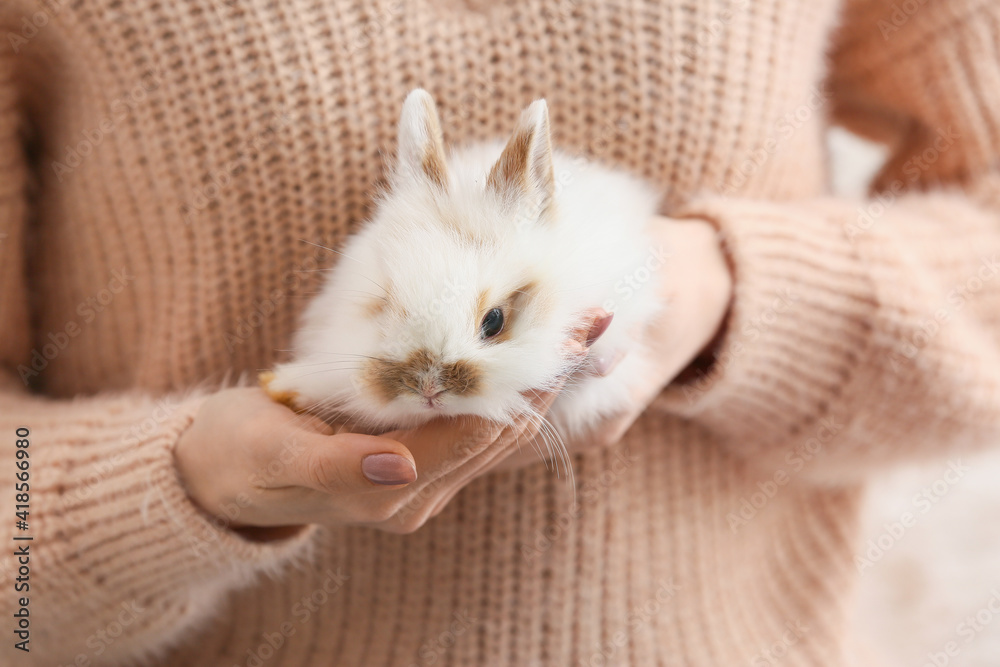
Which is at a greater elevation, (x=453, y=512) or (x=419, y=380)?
(x=419, y=380)

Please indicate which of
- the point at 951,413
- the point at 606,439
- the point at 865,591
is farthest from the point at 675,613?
the point at 865,591

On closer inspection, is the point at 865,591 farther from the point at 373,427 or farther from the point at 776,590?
the point at 373,427

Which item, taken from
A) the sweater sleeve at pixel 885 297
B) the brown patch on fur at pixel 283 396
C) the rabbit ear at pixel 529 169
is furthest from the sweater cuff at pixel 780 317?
the brown patch on fur at pixel 283 396

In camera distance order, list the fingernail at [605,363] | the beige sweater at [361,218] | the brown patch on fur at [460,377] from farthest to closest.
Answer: the beige sweater at [361,218], the fingernail at [605,363], the brown patch on fur at [460,377]

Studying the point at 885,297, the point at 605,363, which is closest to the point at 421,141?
the point at 605,363

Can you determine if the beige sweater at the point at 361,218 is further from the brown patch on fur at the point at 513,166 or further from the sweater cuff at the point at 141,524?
the brown patch on fur at the point at 513,166

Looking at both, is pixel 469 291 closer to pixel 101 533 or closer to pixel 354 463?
pixel 354 463
